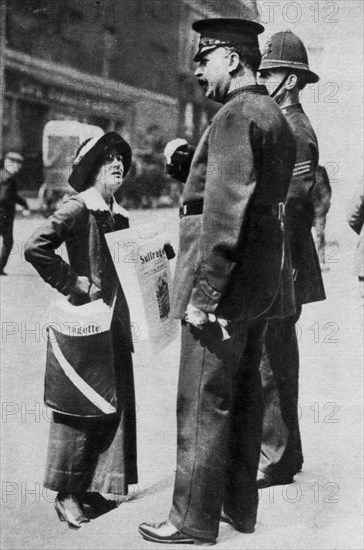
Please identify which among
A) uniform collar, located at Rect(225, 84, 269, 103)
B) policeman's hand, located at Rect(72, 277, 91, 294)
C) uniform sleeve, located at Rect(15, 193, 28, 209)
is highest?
uniform collar, located at Rect(225, 84, 269, 103)

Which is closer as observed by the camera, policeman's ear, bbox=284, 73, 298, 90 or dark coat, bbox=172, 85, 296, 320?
dark coat, bbox=172, 85, 296, 320

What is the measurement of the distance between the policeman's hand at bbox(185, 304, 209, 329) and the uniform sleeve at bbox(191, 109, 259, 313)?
20 millimetres

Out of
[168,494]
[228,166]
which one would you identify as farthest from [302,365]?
[228,166]

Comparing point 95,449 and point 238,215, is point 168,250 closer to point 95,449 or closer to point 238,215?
point 238,215

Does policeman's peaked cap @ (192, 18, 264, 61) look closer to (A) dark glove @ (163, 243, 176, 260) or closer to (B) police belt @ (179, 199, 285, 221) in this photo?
(B) police belt @ (179, 199, 285, 221)

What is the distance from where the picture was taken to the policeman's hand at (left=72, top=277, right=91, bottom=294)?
3.16m

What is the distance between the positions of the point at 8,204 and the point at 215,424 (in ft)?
11.5

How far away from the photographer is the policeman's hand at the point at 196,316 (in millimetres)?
2791

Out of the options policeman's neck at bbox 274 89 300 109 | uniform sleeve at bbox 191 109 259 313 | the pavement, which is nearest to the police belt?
uniform sleeve at bbox 191 109 259 313

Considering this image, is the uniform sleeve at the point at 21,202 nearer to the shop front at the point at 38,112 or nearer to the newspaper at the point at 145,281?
the shop front at the point at 38,112

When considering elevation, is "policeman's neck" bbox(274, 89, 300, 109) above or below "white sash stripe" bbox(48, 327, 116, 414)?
above

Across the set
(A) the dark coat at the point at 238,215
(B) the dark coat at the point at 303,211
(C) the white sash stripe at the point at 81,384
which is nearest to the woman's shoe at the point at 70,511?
(C) the white sash stripe at the point at 81,384

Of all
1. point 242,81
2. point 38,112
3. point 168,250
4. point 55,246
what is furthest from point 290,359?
point 38,112

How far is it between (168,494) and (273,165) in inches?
60.0
